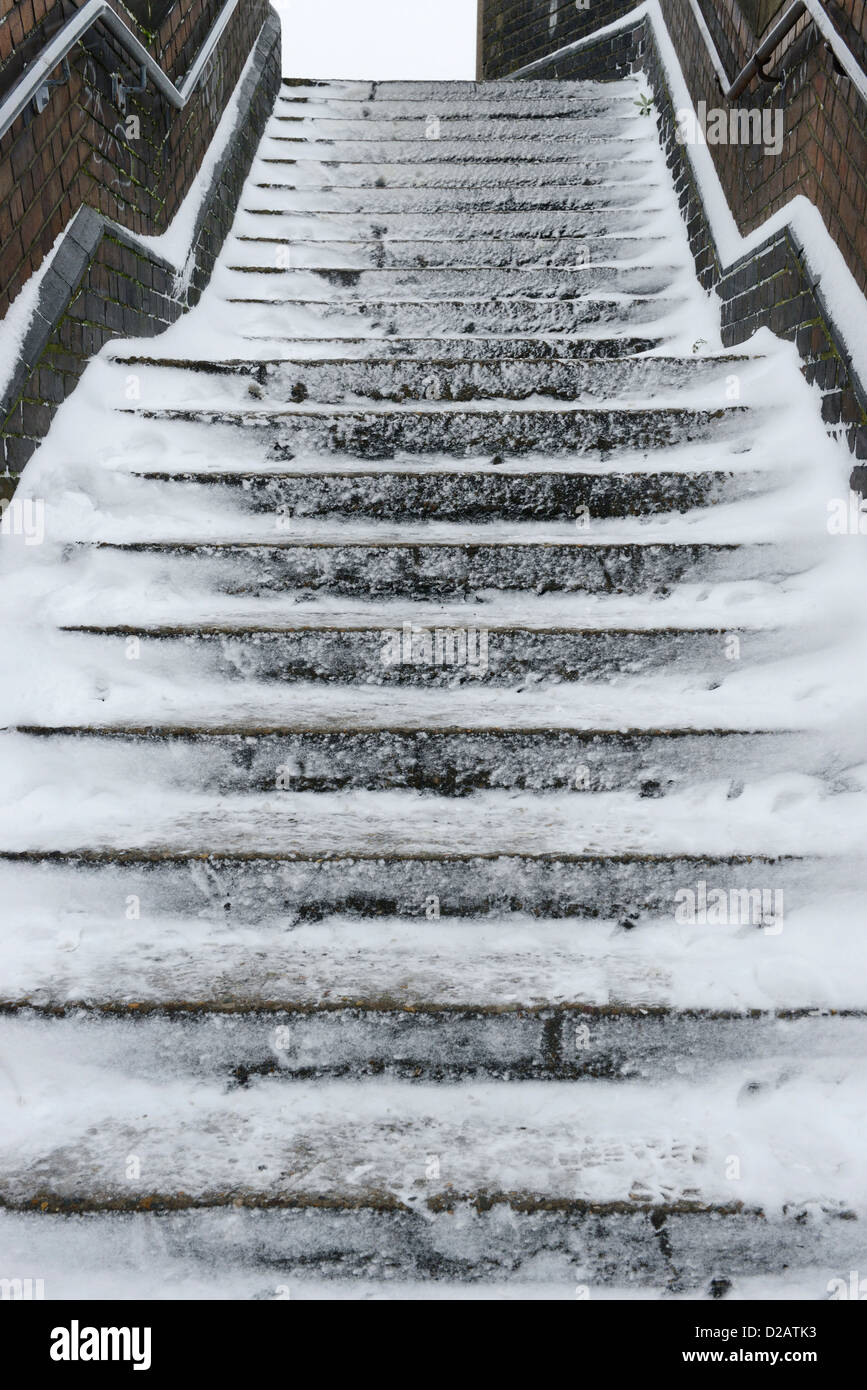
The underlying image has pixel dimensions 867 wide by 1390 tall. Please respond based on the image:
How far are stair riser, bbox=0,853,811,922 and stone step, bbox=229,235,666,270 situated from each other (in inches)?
112

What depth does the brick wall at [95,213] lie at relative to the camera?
94.3 inches

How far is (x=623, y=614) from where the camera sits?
7.32 ft

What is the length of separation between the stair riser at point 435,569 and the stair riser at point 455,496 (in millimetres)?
229

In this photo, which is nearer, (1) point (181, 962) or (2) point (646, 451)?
(1) point (181, 962)

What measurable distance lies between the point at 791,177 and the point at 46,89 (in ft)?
7.01

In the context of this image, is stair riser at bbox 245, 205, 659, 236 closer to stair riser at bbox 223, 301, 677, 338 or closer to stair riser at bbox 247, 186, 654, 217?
stair riser at bbox 247, 186, 654, 217

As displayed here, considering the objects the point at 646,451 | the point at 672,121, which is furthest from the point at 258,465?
the point at 672,121

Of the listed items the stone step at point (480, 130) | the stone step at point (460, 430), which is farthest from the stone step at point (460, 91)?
the stone step at point (460, 430)

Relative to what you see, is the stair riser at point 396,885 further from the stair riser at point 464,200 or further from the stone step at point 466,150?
the stone step at point 466,150

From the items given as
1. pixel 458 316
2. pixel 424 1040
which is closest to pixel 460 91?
pixel 458 316

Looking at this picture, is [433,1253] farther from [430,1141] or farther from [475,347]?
[475,347]
